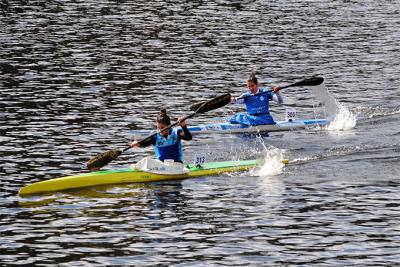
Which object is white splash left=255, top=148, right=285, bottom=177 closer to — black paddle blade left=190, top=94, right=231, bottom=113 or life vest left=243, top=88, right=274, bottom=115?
black paddle blade left=190, top=94, right=231, bottom=113

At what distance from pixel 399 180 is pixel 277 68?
72.7ft

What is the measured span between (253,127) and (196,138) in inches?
95.8

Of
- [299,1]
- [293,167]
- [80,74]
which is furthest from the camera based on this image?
[299,1]

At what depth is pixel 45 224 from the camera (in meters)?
26.8

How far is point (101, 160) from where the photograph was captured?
31266 mm

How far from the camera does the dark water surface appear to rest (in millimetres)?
25109

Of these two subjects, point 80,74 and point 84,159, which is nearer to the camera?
point 84,159

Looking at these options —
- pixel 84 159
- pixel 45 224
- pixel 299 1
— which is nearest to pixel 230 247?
pixel 45 224

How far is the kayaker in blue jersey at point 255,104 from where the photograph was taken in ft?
128

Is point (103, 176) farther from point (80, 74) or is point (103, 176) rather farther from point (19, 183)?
point (80, 74)

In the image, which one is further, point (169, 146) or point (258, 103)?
point (258, 103)

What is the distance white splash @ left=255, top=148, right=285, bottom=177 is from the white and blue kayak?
4.35 meters

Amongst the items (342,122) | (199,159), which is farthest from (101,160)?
(342,122)

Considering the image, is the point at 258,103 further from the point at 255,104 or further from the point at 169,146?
the point at 169,146
